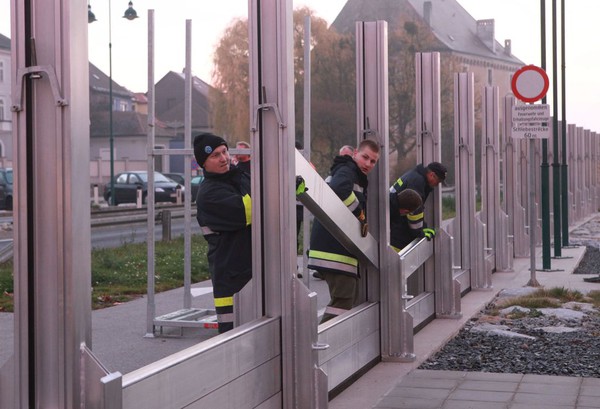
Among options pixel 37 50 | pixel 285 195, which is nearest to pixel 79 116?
pixel 37 50

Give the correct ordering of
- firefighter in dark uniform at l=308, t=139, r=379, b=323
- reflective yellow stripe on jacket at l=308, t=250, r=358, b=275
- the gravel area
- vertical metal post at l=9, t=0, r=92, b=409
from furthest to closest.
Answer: the gravel area
reflective yellow stripe on jacket at l=308, t=250, r=358, b=275
firefighter in dark uniform at l=308, t=139, r=379, b=323
vertical metal post at l=9, t=0, r=92, b=409

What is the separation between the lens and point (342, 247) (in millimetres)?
7980

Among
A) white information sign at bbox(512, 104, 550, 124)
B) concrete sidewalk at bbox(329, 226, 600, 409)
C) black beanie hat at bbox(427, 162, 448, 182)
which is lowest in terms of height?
concrete sidewalk at bbox(329, 226, 600, 409)

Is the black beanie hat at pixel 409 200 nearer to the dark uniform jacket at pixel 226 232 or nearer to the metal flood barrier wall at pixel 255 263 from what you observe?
the metal flood barrier wall at pixel 255 263

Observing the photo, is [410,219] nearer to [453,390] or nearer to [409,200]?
A: [409,200]

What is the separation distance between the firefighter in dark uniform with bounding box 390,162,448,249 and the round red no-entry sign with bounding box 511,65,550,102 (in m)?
4.67

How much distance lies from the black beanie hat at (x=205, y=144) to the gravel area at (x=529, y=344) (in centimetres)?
283

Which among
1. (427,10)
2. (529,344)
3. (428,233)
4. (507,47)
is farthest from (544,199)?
(507,47)

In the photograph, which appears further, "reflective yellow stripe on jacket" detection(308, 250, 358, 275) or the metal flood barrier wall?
"reflective yellow stripe on jacket" detection(308, 250, 358, 275)

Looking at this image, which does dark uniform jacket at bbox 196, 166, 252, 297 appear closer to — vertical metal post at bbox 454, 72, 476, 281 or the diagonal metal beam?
the diagonal metal beam

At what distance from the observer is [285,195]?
5.87 meters

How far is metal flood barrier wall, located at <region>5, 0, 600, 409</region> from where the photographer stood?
3826mm

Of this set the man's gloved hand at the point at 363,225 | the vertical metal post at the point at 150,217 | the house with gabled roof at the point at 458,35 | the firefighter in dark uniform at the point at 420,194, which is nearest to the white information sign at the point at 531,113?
the firefighter in dark uniform at the point at 420,194

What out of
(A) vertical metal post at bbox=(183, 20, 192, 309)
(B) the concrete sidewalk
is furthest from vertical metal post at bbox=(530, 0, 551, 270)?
(B) the concrete sidewalk
